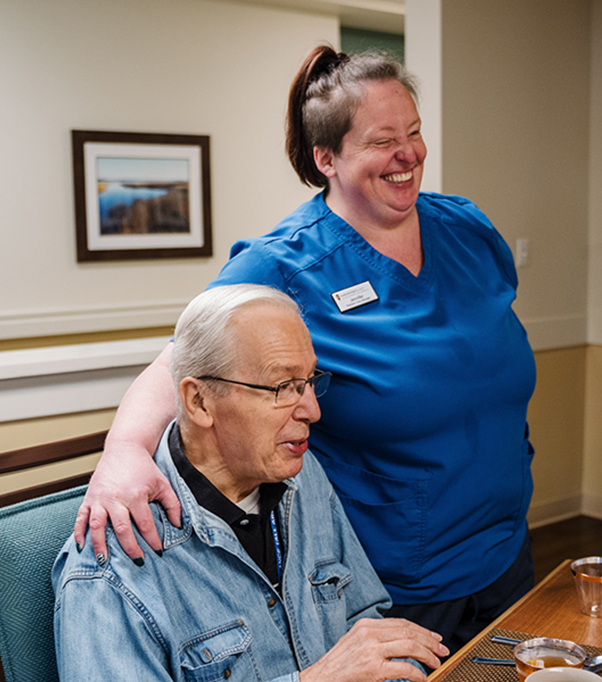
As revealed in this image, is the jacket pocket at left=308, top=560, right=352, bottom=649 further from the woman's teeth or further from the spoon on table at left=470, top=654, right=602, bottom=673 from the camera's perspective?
the woman's teeth

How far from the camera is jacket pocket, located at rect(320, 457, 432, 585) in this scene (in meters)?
1.35

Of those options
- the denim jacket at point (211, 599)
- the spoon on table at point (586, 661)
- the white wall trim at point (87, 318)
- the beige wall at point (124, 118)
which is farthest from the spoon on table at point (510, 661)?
the white wall trim at point (87, 318)

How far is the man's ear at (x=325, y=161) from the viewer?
1.51 meters

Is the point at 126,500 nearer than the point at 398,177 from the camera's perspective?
Yes

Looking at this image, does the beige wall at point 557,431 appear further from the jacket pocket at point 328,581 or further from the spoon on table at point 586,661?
the spoon on table at point 586,661

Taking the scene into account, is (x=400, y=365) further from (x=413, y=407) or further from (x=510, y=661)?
(x=510, y=661)

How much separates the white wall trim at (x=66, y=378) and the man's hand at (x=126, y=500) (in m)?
0.85

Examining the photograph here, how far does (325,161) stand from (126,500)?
84 cm

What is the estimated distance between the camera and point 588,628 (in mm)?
1136

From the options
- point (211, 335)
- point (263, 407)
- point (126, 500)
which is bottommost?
point (126, 500)

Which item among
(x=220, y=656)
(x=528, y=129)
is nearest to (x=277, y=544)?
(x=220, y=656)

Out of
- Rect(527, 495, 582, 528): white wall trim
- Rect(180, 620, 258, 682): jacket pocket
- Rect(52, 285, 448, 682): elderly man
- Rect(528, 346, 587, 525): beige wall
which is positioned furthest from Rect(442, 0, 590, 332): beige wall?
Rect(180, 620, 258, 682): jacket pocket

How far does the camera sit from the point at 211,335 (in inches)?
43.3

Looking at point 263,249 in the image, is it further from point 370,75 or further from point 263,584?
point 263,584
